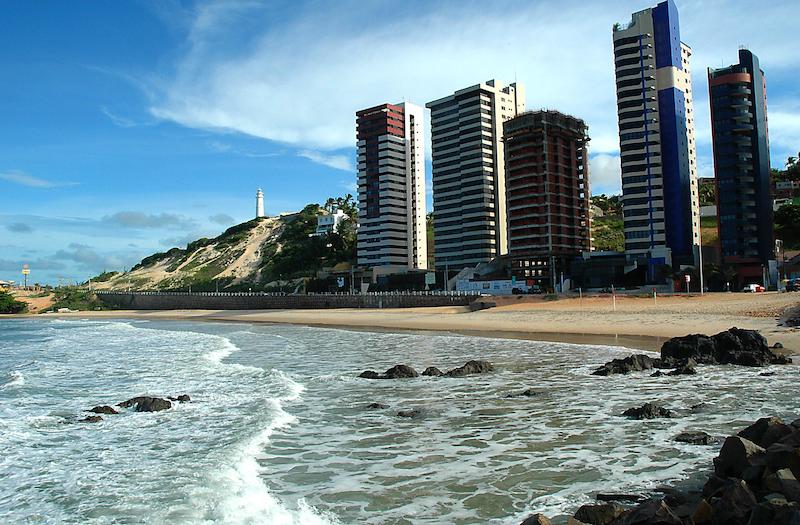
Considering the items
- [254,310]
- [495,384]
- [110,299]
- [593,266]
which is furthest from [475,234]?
[495,384]

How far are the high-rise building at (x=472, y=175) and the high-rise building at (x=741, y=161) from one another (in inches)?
1618

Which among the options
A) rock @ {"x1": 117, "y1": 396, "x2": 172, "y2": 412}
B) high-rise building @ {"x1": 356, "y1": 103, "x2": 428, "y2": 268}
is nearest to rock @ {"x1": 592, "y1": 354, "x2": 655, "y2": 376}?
rock @ {"x1": 117, "y1": 396, "x2": 172, "y2": 412}

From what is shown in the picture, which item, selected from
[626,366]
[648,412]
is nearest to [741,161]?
[626,366]

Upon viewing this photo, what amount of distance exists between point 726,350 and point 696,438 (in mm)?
13770

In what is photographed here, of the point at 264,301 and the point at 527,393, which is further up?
the point at 264,301

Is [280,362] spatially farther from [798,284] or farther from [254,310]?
[254,310]

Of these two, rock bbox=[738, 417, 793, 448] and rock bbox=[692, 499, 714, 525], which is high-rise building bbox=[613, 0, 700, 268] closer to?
rock bbox=[738, 417, 793, 448]

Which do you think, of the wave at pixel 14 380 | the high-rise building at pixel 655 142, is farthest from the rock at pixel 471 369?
the high-rise building at pixel 655 142

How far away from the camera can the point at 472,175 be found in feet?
382

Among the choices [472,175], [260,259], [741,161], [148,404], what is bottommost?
[148,404]

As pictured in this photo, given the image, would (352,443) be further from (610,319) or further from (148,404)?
(610,319)

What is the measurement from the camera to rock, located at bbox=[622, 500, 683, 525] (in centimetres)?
608

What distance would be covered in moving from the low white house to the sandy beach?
82278 millimetres

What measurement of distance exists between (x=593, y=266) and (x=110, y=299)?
4326 inches
